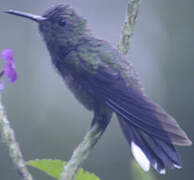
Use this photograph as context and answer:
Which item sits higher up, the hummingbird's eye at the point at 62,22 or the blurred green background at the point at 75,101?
the hummingbird's eye at the point at 62,22

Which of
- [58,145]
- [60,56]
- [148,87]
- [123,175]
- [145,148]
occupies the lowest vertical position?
[123,175]

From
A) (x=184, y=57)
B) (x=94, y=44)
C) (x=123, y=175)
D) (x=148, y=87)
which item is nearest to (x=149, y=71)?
(x=148, y=87)

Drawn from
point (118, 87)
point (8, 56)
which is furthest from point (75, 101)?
point (8, 56)

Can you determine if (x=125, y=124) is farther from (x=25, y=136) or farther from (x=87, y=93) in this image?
(x=25, y=136)

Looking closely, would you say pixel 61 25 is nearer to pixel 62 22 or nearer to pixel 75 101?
pixel 62 22

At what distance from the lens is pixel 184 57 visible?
6.96 meters

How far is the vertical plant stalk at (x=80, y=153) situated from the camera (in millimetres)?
1595

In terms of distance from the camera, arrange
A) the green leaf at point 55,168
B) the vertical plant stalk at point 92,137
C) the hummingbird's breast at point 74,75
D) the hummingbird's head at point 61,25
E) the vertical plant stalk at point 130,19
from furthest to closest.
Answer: the hummingbird's breast at point 74,75, the hummingbird's head at point 61,25, the vertical plant stalk at point 130,19, the green leaf at point 55,168, the vertical plant stalk at point 92,137

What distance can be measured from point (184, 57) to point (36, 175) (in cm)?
249

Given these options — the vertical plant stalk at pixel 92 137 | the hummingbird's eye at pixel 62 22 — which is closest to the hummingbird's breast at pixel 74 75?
the hummingbird's eye at pixel 62 22

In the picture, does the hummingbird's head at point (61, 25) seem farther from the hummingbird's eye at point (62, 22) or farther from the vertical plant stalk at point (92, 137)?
the vertical plant stalk at point (92, 137)

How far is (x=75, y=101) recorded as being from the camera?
6.57 metres

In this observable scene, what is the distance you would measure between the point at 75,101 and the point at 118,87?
4209 millimetres

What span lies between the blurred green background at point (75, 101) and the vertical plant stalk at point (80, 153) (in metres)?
4.26
